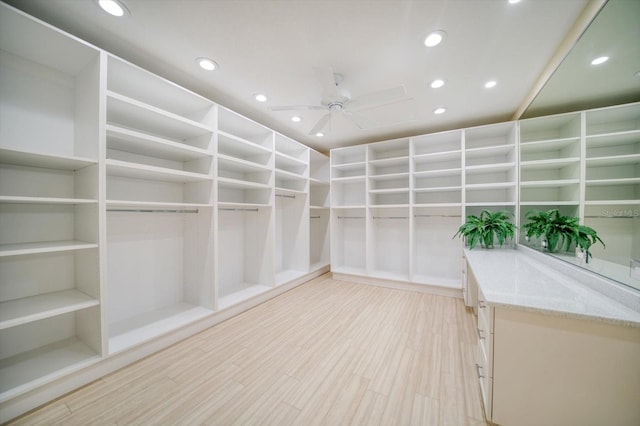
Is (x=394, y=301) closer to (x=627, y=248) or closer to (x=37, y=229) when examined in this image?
(x=627, y=248)

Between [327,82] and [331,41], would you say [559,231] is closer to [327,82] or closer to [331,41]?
[327,82]

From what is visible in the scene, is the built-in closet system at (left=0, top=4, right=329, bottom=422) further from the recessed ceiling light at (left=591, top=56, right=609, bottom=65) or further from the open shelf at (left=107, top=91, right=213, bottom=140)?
the recessed ceiling light at (left=591, top=56, right=609, bottom=65)

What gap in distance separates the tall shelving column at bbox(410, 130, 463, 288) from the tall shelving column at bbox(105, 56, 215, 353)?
2982mm

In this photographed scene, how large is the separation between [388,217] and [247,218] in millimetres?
2556

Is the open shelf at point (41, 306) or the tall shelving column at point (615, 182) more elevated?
the tall shelving column at point (615, 182)

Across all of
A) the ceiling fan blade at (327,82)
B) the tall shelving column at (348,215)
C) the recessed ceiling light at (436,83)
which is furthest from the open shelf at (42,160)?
the tall shelving column at (348,215)

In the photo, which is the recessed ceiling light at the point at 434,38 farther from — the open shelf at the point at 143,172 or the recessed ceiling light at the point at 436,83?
the open shelf at the point at 143,172

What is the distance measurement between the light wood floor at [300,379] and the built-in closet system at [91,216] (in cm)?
26

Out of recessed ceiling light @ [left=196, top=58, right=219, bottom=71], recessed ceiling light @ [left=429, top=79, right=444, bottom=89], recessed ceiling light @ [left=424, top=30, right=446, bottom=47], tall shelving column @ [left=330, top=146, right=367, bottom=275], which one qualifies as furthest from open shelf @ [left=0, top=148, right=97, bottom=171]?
tall shelving column @ [left=330, top=146, right=367, bottom=275]

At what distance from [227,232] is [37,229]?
5.68ft

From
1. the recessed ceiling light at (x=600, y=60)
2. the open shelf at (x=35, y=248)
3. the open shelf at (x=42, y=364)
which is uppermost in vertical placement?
the recessed ceiling light at (x=600, y=60)

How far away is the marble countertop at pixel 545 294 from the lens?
A: 99cm

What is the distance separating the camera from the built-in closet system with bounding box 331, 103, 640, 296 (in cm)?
132

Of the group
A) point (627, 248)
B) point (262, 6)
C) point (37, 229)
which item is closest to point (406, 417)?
point (627, 248)
